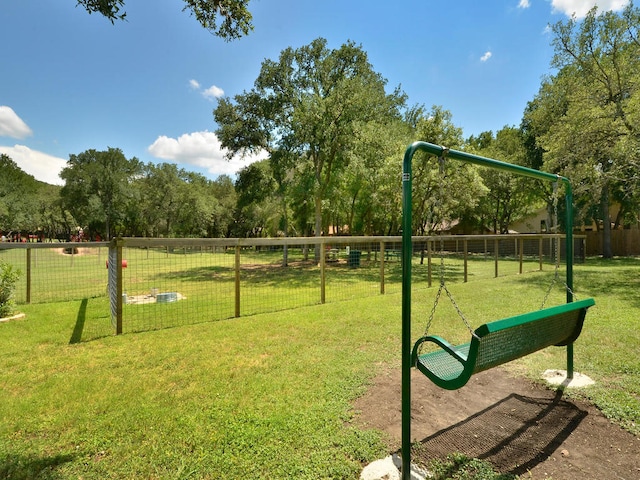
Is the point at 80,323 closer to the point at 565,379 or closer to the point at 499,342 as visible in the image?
the point at 499,342

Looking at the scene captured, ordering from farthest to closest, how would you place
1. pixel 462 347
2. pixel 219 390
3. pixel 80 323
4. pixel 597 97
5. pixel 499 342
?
pixel 597 97, pixel 80 323, pixel 219 390, pixel 462 347, pixel 499 342

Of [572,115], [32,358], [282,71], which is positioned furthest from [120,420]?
[282,71]

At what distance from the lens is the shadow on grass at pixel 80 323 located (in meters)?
4.57

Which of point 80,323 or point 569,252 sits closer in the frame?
point 569,252

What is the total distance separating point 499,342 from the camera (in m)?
1.95

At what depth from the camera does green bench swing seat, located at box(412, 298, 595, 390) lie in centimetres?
185

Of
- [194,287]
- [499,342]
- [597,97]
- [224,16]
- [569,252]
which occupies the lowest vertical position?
[194,287]

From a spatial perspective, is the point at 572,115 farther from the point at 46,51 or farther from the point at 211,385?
the point at 46,51

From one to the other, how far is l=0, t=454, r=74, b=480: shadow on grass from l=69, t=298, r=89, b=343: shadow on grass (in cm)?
278

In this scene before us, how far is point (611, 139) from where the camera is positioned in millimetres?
10719

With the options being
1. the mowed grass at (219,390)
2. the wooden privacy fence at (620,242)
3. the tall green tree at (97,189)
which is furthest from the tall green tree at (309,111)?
the tall green tree at (97,189)

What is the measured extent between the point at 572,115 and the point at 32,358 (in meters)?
15.4

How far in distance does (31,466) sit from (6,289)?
497cm

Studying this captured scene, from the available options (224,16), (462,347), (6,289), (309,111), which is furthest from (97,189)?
(462,347)
